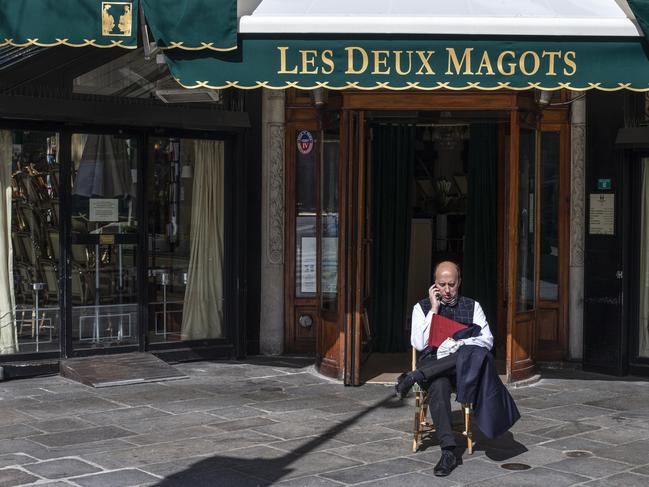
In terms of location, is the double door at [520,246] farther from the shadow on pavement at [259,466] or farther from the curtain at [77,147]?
the curtain at [77,147]

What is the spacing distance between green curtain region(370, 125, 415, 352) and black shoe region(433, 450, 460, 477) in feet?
15.6

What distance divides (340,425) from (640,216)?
166 inches

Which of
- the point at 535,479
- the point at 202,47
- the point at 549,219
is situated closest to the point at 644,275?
the point at 549,219

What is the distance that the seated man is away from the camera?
22.6 ft

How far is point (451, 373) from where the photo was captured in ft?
23.4

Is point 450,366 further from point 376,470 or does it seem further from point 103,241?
point 103,241

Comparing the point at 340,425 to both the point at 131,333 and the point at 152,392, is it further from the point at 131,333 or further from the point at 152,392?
the point at 131,333

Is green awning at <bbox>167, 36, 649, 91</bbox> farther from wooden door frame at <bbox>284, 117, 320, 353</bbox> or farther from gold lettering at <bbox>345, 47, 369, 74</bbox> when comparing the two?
wooden door frame at <bbox>284, 117, 320, 353</bbox>

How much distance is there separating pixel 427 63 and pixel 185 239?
3.79 meters

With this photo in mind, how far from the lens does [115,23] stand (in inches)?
324

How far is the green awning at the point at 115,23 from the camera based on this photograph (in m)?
8.07

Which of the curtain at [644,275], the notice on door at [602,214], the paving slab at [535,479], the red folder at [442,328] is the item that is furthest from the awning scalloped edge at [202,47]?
the curtain at [644,275]

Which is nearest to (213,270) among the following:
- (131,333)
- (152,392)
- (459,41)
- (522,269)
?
(131,333)

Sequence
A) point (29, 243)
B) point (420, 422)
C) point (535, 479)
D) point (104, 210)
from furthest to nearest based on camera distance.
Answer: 1. point (104, 210)
2. point (29, 243)
3. point (420, 422)
4. point (535, 479)
